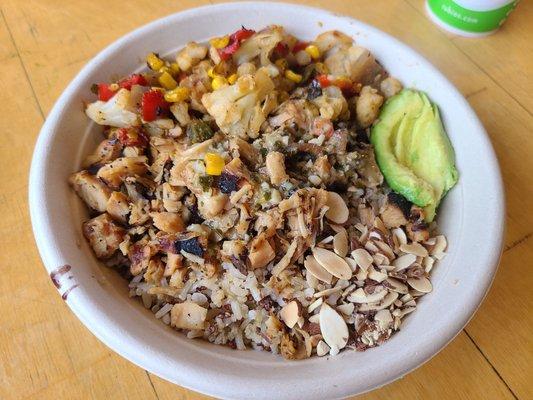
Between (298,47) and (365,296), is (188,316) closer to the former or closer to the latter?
(365,296)

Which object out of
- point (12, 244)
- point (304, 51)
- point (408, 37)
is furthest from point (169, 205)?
point (408, 37)

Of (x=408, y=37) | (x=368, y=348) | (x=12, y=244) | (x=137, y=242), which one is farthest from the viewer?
(x=408, y=37)

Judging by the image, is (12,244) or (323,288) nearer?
(323,288)

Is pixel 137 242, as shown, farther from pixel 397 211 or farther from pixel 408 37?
pixel 408 37

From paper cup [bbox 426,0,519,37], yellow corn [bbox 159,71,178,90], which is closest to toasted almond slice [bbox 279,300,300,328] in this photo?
yellow corn [bbox 159,71,178,90]

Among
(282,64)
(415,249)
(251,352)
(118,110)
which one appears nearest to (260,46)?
(282,64)

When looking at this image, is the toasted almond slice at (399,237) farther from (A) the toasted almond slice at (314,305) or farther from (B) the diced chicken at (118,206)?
(B) the diced chicken at (118,206)

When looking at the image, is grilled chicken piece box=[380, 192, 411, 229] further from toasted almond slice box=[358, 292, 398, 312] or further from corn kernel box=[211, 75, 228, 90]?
corn kernel box=[211, 75, 228, 90]
